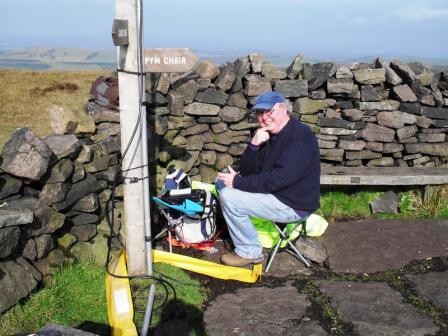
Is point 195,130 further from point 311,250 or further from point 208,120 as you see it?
point 311,250

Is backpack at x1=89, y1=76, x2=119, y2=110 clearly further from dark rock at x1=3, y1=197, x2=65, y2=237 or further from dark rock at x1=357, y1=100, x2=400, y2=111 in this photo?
dark rock at x1=357, y1=100, x2=400, y2=111

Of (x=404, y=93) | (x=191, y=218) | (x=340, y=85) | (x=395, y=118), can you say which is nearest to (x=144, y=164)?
(x=191, y=218)

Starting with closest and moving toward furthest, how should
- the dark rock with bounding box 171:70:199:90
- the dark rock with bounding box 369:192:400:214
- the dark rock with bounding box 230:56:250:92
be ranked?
the dark rock with bounding box 171:70:199:90 < the dark rock with bounding box 230:56:250:92 < the dark rock with bounding box 369:192:400:214

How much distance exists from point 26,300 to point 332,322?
2776mm

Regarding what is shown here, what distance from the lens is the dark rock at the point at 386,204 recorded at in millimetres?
6973

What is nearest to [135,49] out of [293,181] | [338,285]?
[293,181]

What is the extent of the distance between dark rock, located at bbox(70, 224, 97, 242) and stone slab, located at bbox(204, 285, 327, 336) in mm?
1590

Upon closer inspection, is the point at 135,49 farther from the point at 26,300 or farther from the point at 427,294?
the point at 427,294

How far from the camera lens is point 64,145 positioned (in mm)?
4824

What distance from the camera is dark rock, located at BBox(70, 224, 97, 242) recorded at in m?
4.99

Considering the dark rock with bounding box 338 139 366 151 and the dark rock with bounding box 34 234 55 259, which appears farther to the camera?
the dark rock with bounding box 338 139 366 151

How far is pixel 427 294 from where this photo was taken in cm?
457

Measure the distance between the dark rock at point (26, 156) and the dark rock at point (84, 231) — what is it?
31.5 inches

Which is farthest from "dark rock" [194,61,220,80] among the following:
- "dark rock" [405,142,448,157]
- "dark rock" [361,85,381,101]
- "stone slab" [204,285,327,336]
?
"dark rock" [405,142,448,157]
